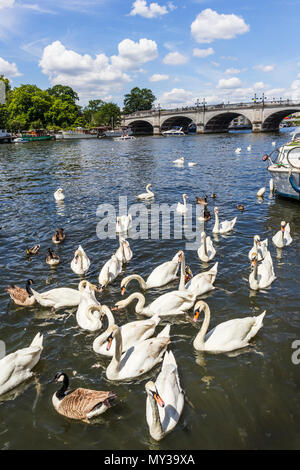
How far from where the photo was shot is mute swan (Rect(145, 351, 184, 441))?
A: 5.01m

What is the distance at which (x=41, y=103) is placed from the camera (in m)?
102

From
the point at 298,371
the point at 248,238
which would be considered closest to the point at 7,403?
the point at 298,371

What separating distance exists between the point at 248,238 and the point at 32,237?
978 cm

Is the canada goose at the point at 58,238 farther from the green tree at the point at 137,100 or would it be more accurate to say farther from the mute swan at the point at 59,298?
the green tree at the point at 137,100

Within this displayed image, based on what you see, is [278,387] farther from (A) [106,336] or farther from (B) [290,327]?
(A) [106,336]

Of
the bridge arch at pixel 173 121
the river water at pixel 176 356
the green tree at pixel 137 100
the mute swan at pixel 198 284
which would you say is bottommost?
the river water at pixel 176 356

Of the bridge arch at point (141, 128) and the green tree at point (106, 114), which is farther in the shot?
the green tree at point (106, 114)

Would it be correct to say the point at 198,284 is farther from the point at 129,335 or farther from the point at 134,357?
the point at 134,357

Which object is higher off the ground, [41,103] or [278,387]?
[41,103]

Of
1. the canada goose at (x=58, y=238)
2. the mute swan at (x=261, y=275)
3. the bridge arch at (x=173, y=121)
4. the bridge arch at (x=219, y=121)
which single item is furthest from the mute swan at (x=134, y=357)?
the bridge arch at (x=173, y=121)

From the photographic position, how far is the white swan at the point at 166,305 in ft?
27.5

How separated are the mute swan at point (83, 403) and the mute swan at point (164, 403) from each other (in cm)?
79

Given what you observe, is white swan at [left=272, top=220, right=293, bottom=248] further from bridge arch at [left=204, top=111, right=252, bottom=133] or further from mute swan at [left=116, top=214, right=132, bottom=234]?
bridge arch at [left=204, top=111, right=252, bottom=133]

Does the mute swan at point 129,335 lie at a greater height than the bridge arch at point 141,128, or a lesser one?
lesser
